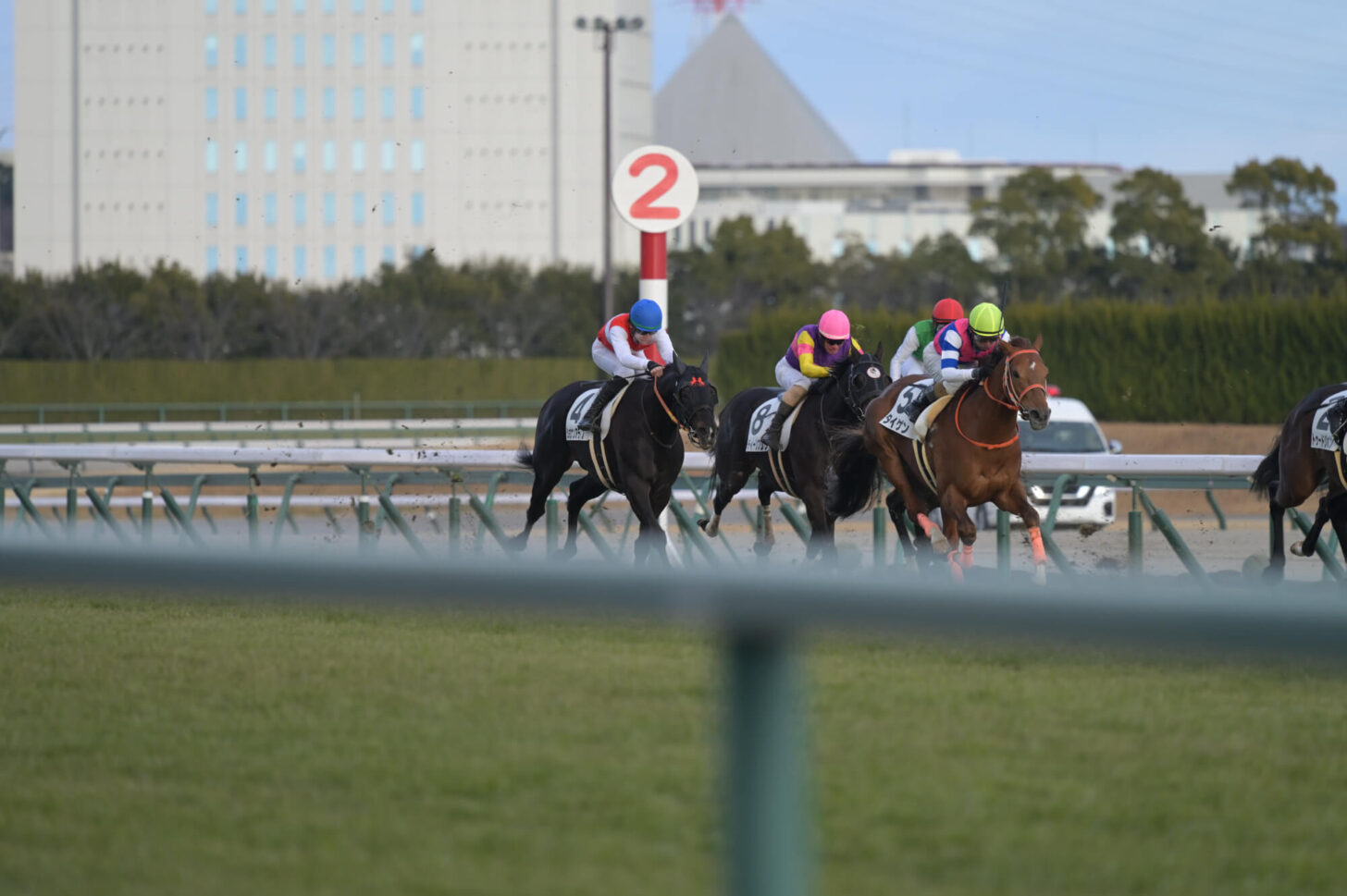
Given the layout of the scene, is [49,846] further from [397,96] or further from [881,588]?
[397,96]

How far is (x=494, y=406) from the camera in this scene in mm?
41875

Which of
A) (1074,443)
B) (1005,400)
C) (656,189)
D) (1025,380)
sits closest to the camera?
(1025,380)

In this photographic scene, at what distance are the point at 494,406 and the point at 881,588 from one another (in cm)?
4017

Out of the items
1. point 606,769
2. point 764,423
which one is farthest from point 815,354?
point 606,769

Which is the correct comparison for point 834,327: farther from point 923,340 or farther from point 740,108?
point 740,108

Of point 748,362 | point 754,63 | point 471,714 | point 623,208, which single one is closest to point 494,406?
point 748,362

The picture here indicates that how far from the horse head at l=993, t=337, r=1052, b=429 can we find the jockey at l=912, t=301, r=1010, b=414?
36 centimetres

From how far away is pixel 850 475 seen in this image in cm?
969

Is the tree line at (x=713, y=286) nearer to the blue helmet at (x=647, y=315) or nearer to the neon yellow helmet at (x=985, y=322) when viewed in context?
the blue helmet at (x=647, y=315)

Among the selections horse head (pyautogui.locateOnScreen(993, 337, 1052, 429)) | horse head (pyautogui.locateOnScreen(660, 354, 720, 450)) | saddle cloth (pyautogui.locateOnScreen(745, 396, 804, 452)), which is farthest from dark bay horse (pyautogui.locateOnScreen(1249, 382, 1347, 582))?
horse head (pyautogui.locateOnScreen(660, 354, 720, 450))

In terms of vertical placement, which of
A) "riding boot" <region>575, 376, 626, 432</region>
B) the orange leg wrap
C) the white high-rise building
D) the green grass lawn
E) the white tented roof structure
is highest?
the white tented roof structure

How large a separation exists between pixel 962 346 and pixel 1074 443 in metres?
8.73

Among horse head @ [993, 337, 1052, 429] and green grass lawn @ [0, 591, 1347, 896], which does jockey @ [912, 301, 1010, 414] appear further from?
green grass lawn @ [0, 591, 1347, 896]

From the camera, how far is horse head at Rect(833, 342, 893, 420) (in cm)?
950
